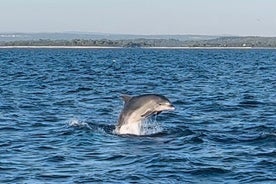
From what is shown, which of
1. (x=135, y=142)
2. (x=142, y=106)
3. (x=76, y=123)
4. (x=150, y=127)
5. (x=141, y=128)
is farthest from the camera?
(x=76, y=123)

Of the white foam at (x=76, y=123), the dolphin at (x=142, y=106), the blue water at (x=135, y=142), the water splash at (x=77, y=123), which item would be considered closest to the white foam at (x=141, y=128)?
the blue water at (x=135, y=142)

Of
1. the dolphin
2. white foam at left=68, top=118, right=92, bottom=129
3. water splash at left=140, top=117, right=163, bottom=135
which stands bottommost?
white foam at left=68, top=118, right=92, bottom=129

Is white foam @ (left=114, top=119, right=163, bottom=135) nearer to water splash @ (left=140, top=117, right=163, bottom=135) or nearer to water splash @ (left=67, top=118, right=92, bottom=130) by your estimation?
water splash @ (left=140, top=117, right=163, bottom=135)

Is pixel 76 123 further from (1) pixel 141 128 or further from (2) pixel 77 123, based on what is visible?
(1) pixel 141 128

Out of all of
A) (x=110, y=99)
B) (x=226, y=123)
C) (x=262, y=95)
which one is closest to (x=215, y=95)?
(x=262, y=95)

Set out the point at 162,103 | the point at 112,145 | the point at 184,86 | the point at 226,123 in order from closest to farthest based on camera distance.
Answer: the point at 112,145 < the point at 162,103 < the point at 226,123 < the point at 184,86

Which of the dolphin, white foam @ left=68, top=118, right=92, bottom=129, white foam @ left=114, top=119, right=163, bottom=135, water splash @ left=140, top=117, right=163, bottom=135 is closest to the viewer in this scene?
the dolphin

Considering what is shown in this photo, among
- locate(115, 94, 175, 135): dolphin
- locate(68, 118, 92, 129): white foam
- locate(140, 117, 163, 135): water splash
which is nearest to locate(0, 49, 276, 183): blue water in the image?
locate(68, 118, 92, 129): white foam

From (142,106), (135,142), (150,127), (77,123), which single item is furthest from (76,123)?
(135,142)

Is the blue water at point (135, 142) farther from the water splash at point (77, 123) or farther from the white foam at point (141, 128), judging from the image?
the white foam at point (141, 128)

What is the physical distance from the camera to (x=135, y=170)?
18344mm

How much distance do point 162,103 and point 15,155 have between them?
5.42 meters

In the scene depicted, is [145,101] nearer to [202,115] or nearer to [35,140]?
[35,140]

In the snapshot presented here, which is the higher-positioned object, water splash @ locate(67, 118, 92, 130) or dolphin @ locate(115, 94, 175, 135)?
dolphin @ locate(115, 94, 175, 135)
